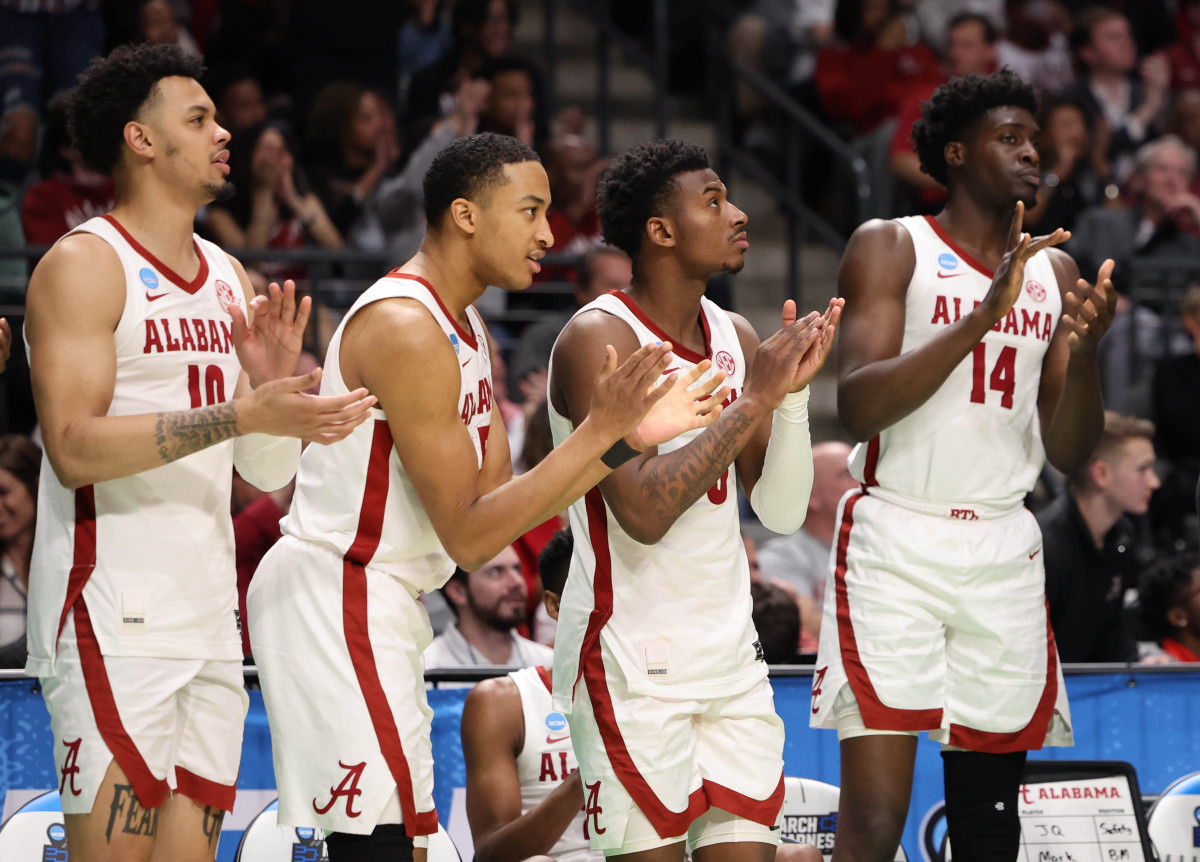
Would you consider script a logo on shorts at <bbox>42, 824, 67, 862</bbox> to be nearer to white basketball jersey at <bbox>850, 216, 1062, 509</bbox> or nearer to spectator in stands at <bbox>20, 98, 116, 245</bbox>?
white basketball jersey at <bbox>850, 216, 1062, 509</bbox>

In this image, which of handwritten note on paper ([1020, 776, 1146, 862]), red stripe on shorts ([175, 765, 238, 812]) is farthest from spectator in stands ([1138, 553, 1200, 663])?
red stripe on shorts ([175, 765, 238, 812])

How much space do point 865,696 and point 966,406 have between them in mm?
794

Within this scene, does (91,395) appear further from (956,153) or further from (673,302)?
(956,153)

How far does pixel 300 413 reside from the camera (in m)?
3.00

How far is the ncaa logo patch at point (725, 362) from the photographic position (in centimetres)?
373

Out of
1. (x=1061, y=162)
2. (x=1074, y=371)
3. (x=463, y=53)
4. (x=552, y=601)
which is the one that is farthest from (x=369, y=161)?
(x=1074, y=371)

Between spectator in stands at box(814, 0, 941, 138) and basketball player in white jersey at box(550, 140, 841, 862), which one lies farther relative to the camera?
spectator in stands at box(814, 0, 941, 138)

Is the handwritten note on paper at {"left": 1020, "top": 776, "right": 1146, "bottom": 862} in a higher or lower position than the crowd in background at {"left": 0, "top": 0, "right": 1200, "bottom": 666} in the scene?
lower

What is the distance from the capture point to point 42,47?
320 inches

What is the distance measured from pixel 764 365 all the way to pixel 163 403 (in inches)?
51.7

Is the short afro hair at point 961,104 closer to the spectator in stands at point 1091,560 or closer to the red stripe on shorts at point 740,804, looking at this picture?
the spectator in stands at point 1091,560

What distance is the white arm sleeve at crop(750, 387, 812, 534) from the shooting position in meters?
3.61

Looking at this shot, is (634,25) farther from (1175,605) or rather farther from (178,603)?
(178,603)

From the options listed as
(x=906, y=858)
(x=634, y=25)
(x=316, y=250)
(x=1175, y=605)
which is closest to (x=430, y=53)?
(x=634, y=25)
